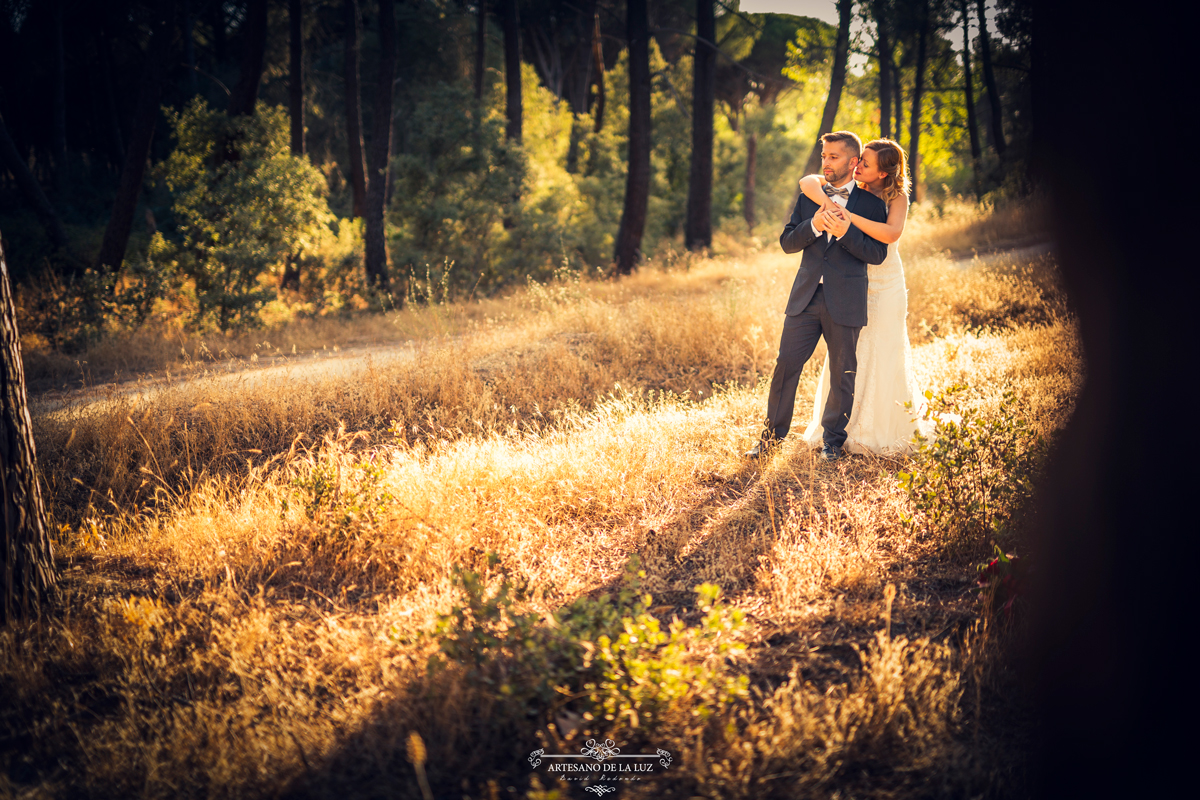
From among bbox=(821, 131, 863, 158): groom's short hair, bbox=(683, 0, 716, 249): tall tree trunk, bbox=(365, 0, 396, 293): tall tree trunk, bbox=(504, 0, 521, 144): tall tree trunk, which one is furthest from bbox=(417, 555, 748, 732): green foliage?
bbox=(504, 0, 521, 144): tall tree trunk

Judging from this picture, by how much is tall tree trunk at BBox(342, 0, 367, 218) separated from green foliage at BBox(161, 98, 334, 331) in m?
2.76

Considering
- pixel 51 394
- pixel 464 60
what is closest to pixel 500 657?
pixel 51 394

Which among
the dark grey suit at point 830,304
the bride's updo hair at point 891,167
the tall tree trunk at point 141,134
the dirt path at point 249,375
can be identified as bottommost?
the dirt path at point 249,375

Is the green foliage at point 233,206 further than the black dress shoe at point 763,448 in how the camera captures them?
Yes

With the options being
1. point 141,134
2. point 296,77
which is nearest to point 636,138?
point 296,77

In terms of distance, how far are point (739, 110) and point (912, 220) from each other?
16.7 meters

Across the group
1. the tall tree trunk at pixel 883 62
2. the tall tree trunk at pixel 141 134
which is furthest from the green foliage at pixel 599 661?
the tall tree trunk at pixel 883 62

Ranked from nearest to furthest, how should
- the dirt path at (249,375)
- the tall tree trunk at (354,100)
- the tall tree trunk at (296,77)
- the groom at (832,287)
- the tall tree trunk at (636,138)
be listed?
1. the groom at (832,287)
2. the dirt path at (249,375)
3. the tall tree trunk at (354,100)
4. the tall tree trunk at (636,138)
5. the tall tree trunk at (296,77)

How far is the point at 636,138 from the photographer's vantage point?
48.6 ft

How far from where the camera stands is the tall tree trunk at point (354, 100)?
13762 mm

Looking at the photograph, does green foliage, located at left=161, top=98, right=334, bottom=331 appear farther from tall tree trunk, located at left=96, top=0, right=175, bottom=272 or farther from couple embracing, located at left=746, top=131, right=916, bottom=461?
couple embracing, located at left=746, top=131, right=916, bottom=461

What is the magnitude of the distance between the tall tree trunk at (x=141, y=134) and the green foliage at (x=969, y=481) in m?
11.5

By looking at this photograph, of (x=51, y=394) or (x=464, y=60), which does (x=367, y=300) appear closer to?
(x=51, y=394)

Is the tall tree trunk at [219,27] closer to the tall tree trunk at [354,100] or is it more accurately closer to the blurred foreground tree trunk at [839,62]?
the tall tree trunk at [354,100]
